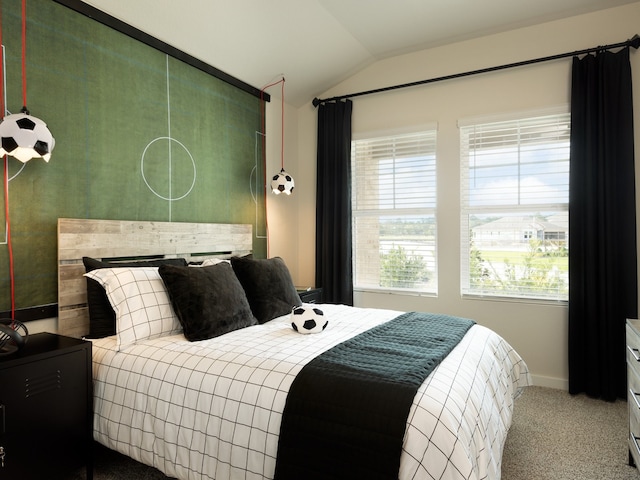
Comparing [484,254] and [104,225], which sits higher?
[104,225]

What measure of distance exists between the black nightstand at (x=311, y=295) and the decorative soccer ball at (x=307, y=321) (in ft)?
3.89

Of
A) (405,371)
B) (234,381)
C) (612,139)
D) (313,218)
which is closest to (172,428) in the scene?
(234,381)

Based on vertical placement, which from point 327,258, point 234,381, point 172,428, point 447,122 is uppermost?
point 447,122

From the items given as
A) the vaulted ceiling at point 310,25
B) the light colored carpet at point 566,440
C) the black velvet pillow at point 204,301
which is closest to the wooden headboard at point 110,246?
the black velvet pillow at point 204,301

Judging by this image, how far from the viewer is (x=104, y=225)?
8.49 feet

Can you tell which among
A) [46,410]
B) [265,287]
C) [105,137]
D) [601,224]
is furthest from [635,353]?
[105,137]

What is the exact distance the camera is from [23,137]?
2.00 meters

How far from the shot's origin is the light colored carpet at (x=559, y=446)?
214 centimetres

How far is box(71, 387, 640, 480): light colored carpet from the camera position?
2.14m

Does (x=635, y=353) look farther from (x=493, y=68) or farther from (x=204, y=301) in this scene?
(x=493, y=68)

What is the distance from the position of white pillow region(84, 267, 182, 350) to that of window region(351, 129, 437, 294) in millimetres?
2256

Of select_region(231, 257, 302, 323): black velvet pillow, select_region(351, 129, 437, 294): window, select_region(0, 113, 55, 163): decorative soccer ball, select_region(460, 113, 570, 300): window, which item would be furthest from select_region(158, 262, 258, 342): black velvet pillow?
select_region(460, 113, 570, 300): window

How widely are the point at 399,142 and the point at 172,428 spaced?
10.3 feet

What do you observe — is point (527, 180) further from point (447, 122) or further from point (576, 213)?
point (447, 122)
